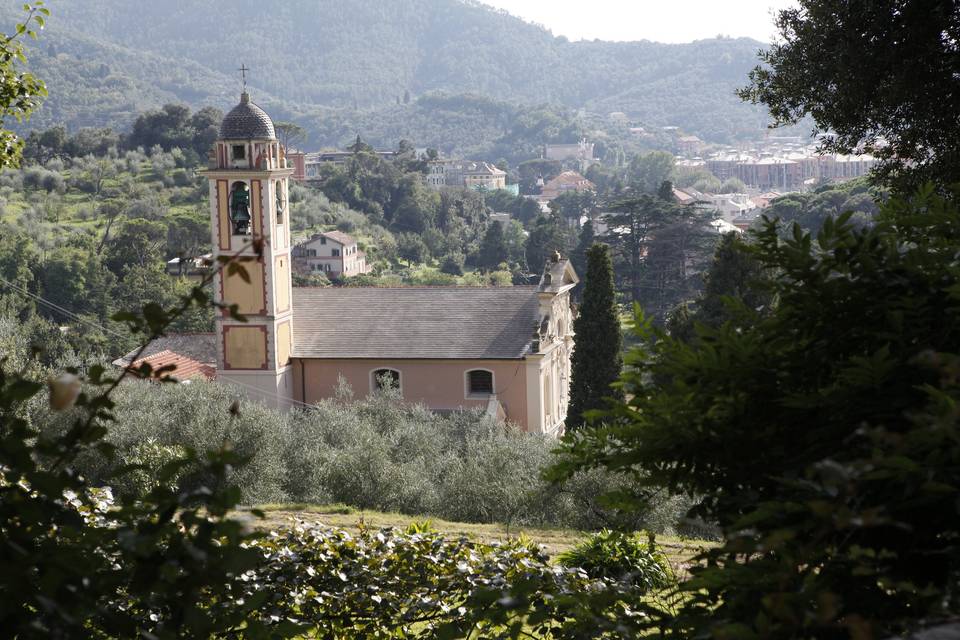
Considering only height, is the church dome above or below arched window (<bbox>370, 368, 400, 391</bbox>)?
above

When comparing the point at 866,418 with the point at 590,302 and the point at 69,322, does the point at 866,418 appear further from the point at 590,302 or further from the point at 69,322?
the point at 69,322

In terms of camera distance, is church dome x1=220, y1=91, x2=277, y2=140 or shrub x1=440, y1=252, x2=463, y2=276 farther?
shrub x1=440, y1=252, x2=463, y2=276

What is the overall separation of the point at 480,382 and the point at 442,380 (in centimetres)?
89

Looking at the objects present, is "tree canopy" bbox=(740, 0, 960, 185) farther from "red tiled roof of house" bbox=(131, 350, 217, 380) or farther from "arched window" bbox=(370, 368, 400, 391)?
"red tiled roof of house" bbox=(131, 350, 217, 380)

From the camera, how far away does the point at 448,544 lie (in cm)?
575

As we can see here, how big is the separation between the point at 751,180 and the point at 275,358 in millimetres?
139084

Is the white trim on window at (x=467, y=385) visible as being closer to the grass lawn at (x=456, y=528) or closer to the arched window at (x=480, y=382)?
the arched window at (x=480, y=382)

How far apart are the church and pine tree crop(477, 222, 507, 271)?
42530mm

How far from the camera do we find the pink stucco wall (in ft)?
83.7

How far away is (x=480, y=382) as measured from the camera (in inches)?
1017

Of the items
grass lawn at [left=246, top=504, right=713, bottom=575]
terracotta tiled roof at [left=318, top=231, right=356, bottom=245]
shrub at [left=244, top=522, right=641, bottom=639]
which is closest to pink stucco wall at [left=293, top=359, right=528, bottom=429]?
grass lawn at [left=246, top=504, right=713, bottom=575]

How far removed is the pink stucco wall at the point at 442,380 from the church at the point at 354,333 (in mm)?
23

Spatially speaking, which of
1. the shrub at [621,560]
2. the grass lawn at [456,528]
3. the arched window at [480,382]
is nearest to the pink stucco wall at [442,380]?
the arched window at [480,382]

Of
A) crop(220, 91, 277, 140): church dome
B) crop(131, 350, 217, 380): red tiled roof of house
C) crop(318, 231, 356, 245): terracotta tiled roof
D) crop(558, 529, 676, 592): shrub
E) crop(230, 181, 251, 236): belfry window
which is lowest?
crop(131, 350, 217, 380): red tiled roof of house
